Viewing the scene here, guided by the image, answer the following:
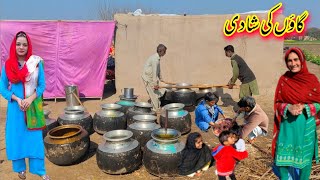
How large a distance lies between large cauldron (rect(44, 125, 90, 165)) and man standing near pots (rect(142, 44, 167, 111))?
284 centimetres

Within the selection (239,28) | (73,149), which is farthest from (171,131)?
(239,28)

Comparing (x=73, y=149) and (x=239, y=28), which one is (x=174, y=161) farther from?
(x=239, y=28)

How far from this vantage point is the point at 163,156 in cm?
434

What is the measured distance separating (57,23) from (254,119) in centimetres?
725

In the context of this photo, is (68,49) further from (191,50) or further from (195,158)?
(195,158)

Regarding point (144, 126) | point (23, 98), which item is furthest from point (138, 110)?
point (23, 98)

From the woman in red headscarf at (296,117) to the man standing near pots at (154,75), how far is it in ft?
14.4

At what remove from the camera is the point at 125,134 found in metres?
4.73

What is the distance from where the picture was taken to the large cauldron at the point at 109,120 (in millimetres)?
5973

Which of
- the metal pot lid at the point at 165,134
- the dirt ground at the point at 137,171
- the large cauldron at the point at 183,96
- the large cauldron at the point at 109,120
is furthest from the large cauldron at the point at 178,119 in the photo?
the large cauldron at the point at 183,96

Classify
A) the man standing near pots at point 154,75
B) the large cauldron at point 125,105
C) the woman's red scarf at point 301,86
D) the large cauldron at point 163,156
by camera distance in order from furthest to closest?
the man standing near pots at point 154,75 < the large cauldron at point 125,105 < the large cauldron at point 163,156 < the woman's red scarf at point 301,86

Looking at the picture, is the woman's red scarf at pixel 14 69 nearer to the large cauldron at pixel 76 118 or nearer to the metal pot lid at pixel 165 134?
the metal pot lid at pixel 165 134

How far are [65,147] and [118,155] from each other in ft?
3.19

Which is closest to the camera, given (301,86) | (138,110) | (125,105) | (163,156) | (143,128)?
(301,86)
